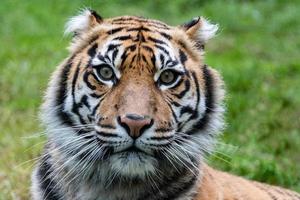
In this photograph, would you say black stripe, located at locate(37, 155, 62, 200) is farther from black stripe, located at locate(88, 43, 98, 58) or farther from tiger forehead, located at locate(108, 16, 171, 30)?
tiger forehead, located at locate(108, 16, 171, 30)

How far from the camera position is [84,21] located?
4.73 m

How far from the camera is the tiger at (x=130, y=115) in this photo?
13.8ft

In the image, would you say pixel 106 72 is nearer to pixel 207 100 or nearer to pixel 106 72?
pixel 106 72

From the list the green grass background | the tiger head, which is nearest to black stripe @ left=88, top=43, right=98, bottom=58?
the tiger head

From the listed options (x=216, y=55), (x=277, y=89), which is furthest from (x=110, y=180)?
(x=216, y=55)

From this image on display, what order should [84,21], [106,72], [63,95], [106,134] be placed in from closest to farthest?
[106,134], [106,72], [63,95], [84,21]

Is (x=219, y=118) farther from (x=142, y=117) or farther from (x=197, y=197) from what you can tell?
(x=142, y=117)

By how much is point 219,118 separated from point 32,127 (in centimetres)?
317

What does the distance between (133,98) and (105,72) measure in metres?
0.27

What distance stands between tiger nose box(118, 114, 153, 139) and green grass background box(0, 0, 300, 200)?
3.88 feet

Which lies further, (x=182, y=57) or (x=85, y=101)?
(x=182, y=57)

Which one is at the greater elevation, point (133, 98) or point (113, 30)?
point (113, 30)

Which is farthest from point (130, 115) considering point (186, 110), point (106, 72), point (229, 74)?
point (229, 74)

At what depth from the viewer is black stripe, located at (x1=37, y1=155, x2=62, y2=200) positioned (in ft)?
15.0
